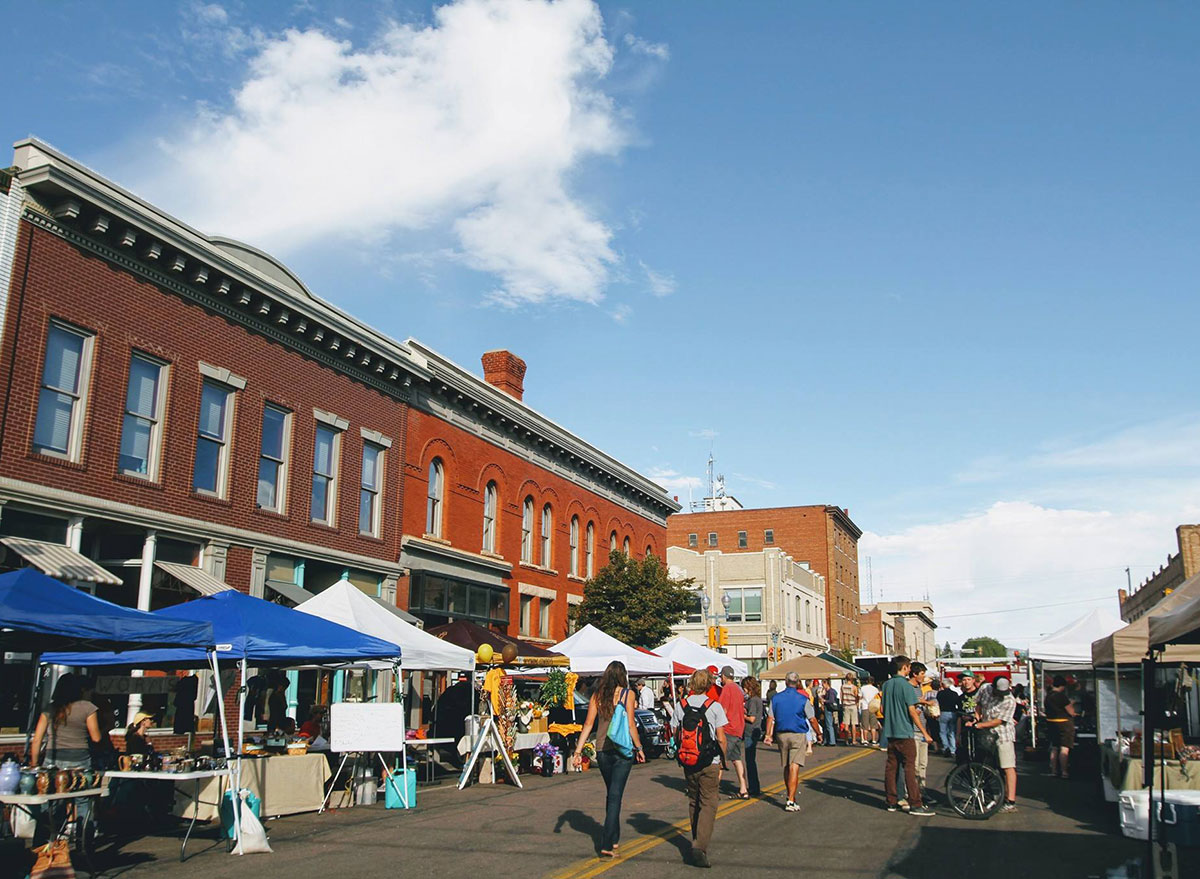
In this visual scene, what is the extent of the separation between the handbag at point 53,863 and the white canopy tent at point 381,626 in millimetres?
7419

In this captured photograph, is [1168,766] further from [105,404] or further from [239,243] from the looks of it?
[239,243]

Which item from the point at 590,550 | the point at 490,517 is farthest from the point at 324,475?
the point at 590,550

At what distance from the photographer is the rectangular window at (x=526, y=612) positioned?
32.8 m

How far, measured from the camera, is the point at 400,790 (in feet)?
49.3

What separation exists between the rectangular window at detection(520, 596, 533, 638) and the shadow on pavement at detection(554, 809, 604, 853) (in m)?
18.6

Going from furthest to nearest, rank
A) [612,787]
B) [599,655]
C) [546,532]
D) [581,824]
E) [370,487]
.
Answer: [546,532] → [370,487] → [599,655] → [581,824] → [612,787]

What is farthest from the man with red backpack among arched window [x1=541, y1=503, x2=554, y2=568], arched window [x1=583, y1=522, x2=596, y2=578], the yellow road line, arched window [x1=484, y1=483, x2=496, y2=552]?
arched window [x1=583, y1=522, x2=596, y2=578]

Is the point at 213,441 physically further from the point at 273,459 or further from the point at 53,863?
the point at 53,863

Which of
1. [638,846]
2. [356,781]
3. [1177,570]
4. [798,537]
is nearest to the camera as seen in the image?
[638,846]

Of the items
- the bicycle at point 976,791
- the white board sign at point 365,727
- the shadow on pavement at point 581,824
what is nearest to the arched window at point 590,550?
the white board sign at point 365,727

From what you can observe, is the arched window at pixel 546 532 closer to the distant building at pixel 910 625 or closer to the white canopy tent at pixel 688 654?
the white canopy tent at pixel 688 654

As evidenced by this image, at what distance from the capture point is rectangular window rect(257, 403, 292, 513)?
22281 millimetres

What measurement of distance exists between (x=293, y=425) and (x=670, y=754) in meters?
12.1

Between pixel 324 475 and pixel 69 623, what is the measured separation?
548 inches
